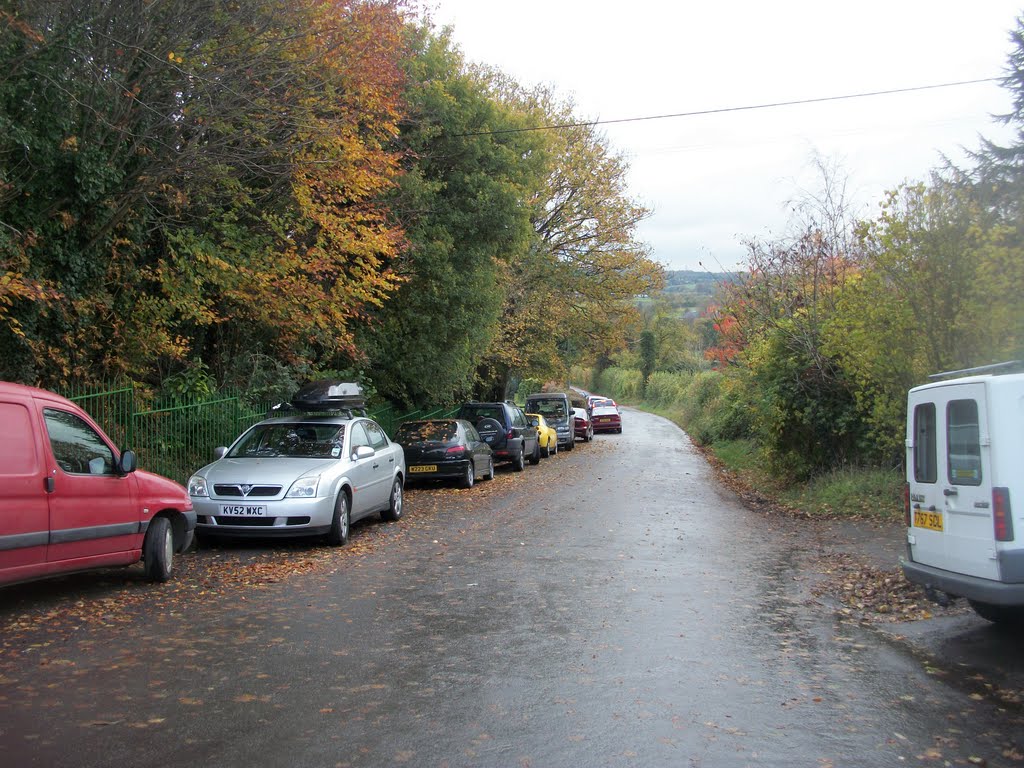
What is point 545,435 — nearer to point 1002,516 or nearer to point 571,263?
point 571,263

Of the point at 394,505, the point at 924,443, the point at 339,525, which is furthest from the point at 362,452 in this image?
the point at 924,443

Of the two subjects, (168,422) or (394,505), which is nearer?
(394,505)

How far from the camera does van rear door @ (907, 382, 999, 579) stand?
6.21m

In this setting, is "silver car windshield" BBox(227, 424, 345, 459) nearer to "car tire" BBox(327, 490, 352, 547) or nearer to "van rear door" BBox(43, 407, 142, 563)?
"car tire" BBox(327, 490, 352, 547)

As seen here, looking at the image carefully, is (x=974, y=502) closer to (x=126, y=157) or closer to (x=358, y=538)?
(x=358, y=538)

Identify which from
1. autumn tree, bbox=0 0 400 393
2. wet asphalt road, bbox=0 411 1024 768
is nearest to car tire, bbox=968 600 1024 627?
wet asphalt road, bbox=0 411 1024 768

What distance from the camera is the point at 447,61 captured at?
64.6 ft

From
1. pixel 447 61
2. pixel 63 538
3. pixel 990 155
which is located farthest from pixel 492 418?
pixel 990 155

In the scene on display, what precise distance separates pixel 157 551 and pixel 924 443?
694cm

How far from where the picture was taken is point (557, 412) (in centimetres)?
3266

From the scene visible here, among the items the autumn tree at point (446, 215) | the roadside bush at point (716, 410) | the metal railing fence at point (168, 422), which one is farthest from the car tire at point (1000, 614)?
the autumn tree at point (446, 215)

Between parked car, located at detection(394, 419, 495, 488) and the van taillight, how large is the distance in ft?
41.1

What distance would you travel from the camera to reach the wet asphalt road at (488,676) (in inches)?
174

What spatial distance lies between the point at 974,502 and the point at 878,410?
7119 millimetres
